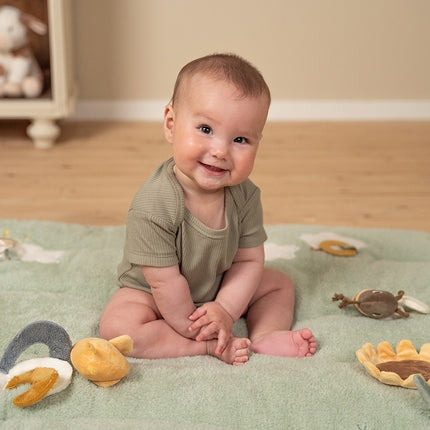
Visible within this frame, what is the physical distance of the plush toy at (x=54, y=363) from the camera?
93 cm

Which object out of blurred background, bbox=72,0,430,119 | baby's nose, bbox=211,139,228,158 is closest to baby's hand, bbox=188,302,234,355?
baby's nose, bbox=211,139,228,158

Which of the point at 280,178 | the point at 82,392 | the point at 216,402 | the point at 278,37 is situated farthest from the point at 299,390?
the point at 278,37

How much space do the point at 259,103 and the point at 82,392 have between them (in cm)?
48

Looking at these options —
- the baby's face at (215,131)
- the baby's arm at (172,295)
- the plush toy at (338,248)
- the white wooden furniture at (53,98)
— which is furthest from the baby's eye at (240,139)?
the white wooden furniture at (53,98)

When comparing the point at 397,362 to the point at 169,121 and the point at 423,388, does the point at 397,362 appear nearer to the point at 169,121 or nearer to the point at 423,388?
the point at 423,388

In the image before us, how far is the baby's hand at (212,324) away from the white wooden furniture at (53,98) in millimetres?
1357

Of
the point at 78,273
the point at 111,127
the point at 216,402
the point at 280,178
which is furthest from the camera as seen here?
the point at 111,127

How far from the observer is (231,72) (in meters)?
1.00

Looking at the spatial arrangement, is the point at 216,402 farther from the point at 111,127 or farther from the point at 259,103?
the point at 111,127

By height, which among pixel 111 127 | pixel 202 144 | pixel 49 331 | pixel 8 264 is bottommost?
pixel 111 127

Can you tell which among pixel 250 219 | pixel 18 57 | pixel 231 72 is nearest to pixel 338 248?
pixel 250 219

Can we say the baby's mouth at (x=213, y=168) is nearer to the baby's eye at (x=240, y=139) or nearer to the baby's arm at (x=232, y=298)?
the baby's eye at (x=240, y=139)

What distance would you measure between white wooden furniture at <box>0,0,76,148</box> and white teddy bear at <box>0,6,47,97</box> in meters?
0.03

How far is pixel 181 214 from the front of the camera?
1.07m
